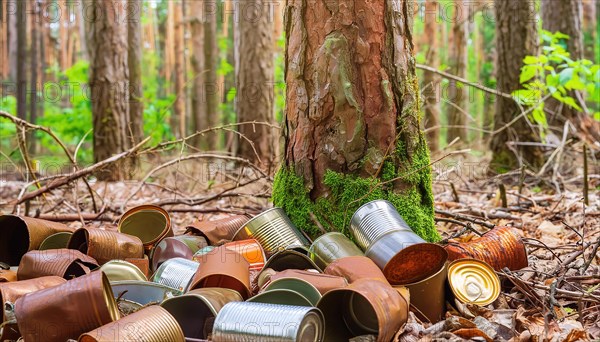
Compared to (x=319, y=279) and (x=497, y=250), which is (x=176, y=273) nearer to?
(x=319, y=279)

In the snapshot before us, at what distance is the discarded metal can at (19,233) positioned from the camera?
3.02 meters

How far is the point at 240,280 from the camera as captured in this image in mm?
2422

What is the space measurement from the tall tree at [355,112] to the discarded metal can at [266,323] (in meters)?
1.16

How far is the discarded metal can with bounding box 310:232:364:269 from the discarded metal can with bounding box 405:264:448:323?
1.15 ft

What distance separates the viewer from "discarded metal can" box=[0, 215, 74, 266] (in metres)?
3.02

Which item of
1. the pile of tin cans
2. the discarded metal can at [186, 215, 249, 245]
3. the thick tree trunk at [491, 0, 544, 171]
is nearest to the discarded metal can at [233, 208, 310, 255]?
the pile of tin cans

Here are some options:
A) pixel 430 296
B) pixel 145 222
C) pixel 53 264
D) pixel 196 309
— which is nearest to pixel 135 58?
pixel 145 222

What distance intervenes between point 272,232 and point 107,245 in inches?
30.8

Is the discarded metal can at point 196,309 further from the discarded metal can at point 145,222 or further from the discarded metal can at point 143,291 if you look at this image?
the discarded metal can at point 145,222

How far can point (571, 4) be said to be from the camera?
713cm

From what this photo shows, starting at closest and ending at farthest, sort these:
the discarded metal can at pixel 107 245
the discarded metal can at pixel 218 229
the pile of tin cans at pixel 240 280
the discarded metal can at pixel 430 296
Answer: the pile of tin cans at pixel 240 280
the discarded metal can at pixel 430 296
the discarded metal can at pixel 107 245
the discarded metal can at pixel 218 229

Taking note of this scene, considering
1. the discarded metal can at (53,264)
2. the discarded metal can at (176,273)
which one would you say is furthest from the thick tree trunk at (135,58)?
the discarded metal can at (176,273)

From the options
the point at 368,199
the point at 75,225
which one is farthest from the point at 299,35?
the point at 75,225

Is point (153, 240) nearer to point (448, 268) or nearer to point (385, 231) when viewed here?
point (385, 231)
